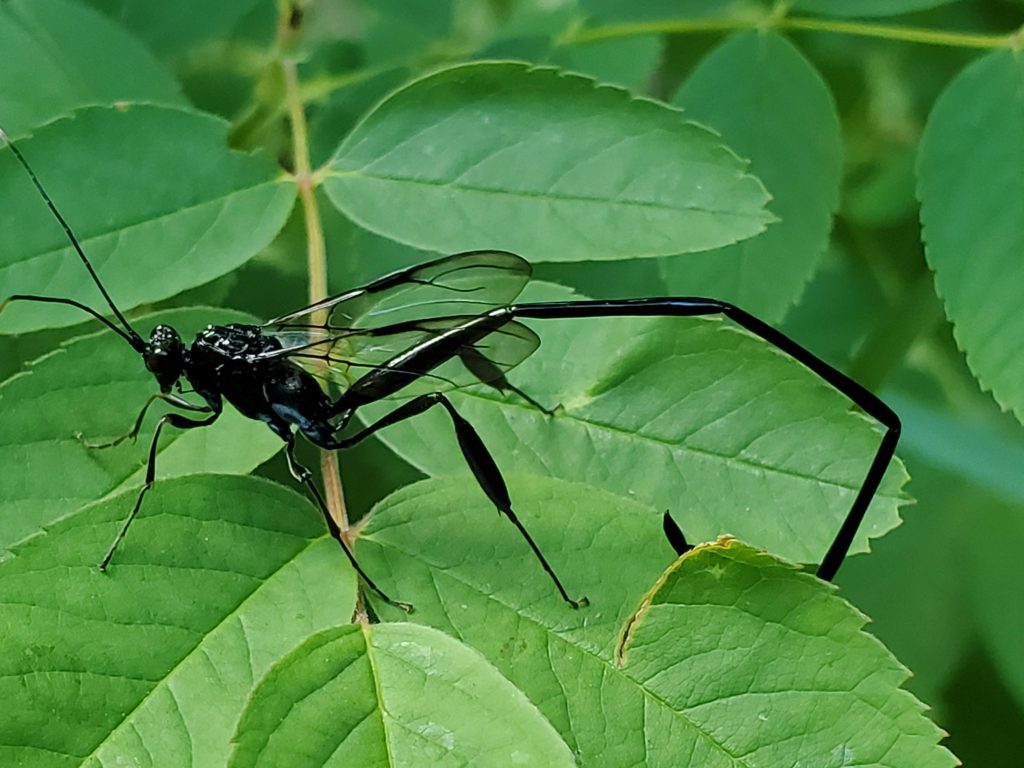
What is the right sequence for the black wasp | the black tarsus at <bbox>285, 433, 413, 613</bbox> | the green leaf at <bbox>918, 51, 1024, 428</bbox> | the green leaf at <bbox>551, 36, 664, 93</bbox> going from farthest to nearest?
the green leaf at <bbox>551, 36, 664, 93</bbox>, the green leaf at <bbox>918, 51, 1024, 428</bbox>, the black wasp, the black tarsus at <bbox>285, 433, 413, 613</bbox>

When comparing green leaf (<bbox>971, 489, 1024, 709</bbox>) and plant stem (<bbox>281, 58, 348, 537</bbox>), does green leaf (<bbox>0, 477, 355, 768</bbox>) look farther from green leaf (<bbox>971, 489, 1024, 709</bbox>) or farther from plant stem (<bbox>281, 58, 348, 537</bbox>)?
green leaf (<bbox>971, 489, 1024, 709</bbox>)

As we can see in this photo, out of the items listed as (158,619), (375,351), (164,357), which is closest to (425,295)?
(375,351)

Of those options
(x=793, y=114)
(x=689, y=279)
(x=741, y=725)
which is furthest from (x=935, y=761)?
(x=793, y=114)

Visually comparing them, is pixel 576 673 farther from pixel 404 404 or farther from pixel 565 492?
pixel 404 404

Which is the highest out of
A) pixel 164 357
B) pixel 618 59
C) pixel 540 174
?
pixel 618 59

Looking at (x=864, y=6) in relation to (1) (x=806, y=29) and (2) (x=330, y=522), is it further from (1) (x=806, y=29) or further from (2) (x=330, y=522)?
(2) (x=330, y=522)

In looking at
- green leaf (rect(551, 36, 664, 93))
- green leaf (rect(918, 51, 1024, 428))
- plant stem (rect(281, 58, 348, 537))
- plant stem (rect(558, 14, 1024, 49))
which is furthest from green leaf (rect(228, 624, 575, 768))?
green leaf (rect(551, 36, 664, 93))
